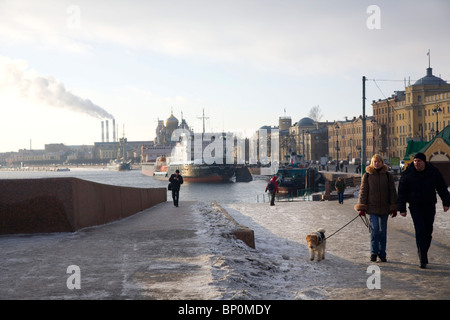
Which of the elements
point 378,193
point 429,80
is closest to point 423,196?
point 378,193

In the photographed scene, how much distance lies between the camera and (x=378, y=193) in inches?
340

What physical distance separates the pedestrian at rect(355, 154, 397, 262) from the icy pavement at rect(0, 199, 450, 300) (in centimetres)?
48

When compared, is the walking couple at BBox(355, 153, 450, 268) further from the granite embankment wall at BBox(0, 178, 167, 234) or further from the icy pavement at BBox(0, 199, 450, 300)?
the granite embankment wall at BBox(0, 178, 167, 234)

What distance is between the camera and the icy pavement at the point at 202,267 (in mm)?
5953

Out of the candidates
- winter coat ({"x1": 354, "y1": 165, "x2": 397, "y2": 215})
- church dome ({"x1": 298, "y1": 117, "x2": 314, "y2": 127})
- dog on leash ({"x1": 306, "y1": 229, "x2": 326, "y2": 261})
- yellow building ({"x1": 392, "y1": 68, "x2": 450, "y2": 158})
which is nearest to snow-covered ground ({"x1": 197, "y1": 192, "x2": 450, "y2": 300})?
dog on leash ({"x1": 306, "y1": 229, "x2": 326, "y2": 261})

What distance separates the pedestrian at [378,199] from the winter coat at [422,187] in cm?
35

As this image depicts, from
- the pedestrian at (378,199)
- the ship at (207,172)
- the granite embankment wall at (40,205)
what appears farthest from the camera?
the ship at (207,172)

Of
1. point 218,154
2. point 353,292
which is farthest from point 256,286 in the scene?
point 218,154

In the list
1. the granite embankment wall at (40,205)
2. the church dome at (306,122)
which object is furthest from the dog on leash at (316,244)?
the church dome at (306,122)

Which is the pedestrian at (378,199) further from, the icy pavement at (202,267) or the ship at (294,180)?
the ship at (294,180)

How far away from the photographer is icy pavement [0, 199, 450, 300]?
595 cm

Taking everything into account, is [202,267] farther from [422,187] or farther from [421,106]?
[421,106]

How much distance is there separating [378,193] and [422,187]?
0.76 meters
